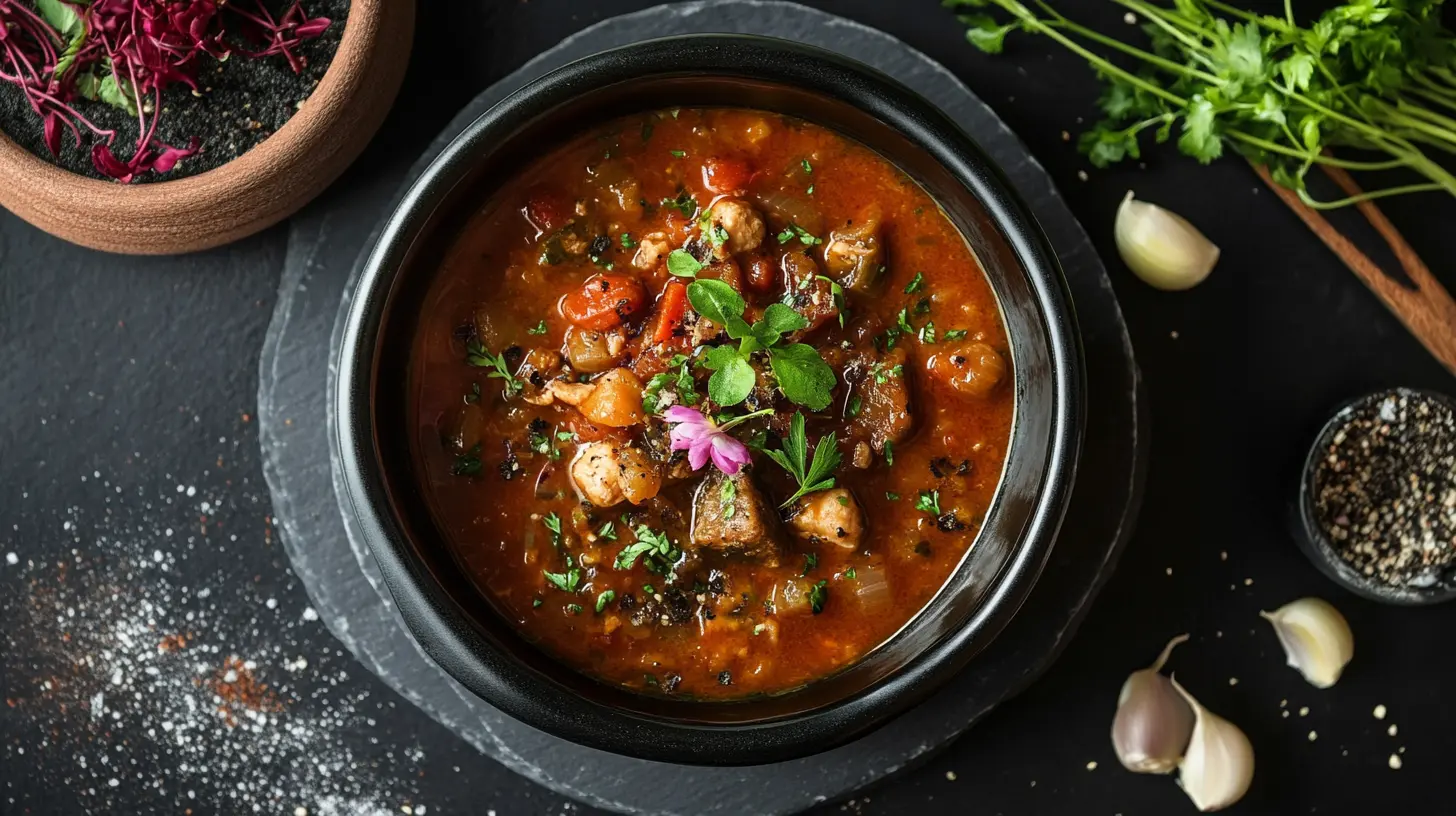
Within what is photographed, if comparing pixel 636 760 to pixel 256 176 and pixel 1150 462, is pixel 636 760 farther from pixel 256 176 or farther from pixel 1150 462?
pixel 256 176

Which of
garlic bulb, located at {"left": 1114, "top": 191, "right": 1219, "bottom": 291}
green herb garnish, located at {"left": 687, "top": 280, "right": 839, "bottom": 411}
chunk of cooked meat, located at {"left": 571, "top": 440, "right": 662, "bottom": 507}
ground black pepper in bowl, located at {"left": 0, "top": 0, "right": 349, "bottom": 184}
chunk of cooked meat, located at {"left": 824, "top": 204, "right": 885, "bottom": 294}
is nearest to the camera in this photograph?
green herb garnish, located at {"left": 687, "top": 280, "right": 839, "bottom": 411}

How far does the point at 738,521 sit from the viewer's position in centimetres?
264

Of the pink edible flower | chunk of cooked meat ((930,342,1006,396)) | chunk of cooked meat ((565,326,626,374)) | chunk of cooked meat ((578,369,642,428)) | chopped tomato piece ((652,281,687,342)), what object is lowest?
chunk of cooked meat ((930,342,1006,396))

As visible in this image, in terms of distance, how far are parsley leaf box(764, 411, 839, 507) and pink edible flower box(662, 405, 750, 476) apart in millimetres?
126

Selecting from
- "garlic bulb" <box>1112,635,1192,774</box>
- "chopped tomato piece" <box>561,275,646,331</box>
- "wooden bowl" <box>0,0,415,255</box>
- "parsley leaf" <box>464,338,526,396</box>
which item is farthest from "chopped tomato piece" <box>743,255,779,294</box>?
"garlic bulb" <box>1112,635,1192,774</box>

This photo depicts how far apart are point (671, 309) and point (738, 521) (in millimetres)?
546

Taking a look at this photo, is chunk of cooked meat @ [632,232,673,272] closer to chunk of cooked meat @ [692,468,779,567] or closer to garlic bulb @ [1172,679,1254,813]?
chunk of cooked meat @ [692,468,779,567]

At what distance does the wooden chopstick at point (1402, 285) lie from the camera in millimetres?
3338

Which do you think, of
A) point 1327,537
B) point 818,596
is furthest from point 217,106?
point 1327,537

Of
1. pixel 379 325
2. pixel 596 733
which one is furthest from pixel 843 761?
pixel 379 325

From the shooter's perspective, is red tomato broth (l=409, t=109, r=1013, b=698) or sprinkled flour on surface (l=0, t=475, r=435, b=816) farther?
sprinkled flour on surface (l=0, t=475, r=435, b=816)

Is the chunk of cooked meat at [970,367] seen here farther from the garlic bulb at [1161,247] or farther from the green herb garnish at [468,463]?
the green herb garnish at [468,463]

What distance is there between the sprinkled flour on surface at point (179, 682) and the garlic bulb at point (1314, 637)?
265cm

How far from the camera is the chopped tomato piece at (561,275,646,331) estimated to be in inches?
107
